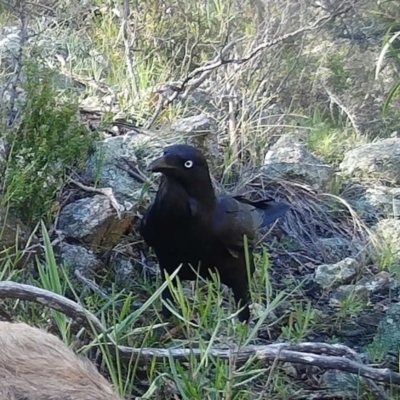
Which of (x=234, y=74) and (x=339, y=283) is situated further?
(x=234, y=74)

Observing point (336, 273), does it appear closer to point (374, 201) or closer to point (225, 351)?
point (374, 201)

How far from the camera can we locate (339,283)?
152 inches

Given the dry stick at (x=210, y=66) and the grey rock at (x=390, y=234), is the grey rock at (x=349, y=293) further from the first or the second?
the dry stick at (x=210, y=66)

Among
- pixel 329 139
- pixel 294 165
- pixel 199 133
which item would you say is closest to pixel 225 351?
pixel 199 133

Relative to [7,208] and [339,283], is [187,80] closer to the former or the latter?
[339,283]

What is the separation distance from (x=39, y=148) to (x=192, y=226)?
24.3 inches

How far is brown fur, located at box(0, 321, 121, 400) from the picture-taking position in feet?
3.80

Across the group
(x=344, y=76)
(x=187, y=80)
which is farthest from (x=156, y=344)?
(x=344, y=76)

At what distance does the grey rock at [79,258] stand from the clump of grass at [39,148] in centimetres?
15

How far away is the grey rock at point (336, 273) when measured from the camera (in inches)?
151

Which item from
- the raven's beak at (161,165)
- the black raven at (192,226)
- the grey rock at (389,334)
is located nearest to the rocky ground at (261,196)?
the grey rock at (389,334)

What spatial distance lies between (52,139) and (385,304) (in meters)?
1.56

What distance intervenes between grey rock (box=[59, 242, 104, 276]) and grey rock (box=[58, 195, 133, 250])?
0.08m

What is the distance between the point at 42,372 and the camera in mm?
1205
